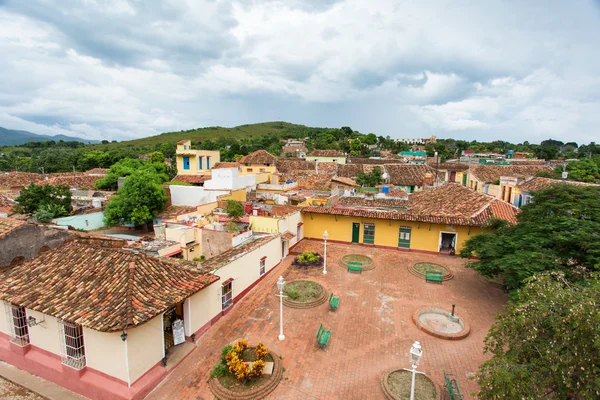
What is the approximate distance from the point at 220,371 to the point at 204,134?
112966mm

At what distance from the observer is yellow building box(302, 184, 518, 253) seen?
16625 mm

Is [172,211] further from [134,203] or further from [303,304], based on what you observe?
[303,304]

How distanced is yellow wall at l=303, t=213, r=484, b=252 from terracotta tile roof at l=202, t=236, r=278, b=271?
5.50 m

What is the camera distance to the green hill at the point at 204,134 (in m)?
105

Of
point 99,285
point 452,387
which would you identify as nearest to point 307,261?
point 452,387

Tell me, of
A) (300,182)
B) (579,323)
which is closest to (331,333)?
(579,323)

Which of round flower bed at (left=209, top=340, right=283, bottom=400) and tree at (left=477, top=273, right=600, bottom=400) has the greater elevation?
tree at (left=477, top=273, right=600, bottom=400)

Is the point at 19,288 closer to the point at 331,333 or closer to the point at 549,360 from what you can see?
the point at 331,333

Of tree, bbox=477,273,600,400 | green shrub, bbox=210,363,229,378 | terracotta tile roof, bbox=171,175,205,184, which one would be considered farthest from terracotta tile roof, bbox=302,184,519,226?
terracotta tile roof, bbox=171,175,205,184

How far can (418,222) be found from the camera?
17.4 m

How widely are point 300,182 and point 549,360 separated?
29.4 metres

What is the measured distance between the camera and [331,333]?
967 centimetres

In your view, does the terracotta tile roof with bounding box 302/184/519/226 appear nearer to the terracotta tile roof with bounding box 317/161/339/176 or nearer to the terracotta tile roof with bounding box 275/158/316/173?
the terracotta tile roof with bounding box 317/161/339/176

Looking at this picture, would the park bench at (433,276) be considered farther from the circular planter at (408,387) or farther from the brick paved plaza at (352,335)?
the circular planter at (408,387)
